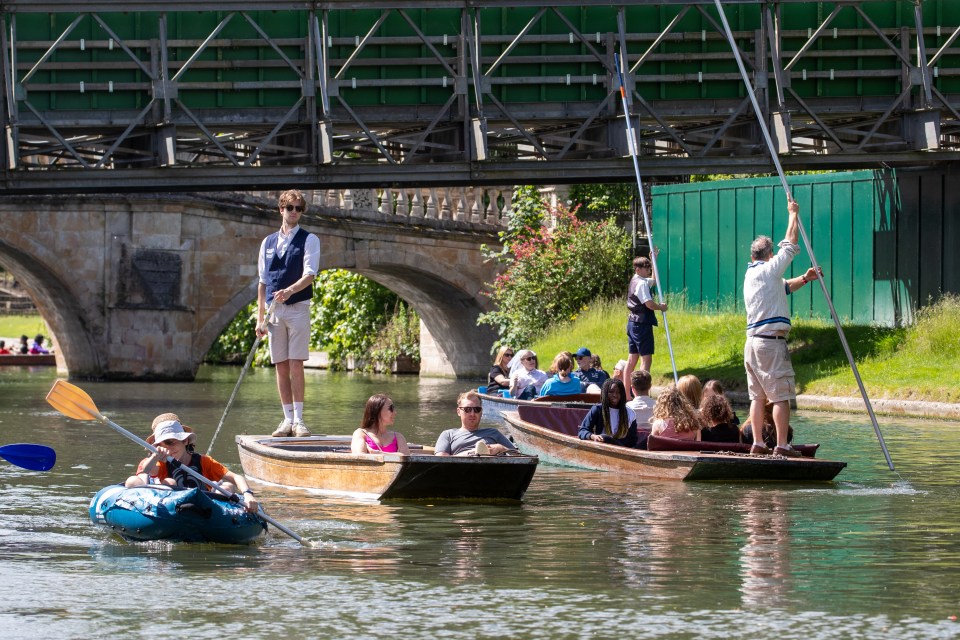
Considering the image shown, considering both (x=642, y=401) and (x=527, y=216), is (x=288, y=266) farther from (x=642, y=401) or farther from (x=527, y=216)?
(x=527, y=216)

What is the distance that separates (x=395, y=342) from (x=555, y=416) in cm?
2740

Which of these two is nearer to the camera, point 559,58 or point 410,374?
point 559,58

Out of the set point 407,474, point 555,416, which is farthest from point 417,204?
point 407,474

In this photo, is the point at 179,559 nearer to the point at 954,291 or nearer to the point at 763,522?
the point at 763,522

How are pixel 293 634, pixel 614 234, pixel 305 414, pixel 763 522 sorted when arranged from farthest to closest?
pixel 614 234 < pixel 305 414 < pixel 763 522 < pixel 293 634

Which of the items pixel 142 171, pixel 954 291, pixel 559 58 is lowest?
pixel 954 291

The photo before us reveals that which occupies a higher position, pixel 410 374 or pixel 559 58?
pixel 559 58

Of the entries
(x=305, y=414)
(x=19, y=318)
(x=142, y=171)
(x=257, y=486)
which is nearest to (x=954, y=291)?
(x=305, y=414)

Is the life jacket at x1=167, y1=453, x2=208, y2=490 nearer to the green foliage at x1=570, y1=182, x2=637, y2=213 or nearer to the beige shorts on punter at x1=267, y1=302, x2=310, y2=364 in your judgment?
the beige shorts on punter at x1=267, y1=302, x2=310, y2=364

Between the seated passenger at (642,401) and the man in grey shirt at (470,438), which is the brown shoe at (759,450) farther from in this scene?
the man in grey shirt at (470,438)

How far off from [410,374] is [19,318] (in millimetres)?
31668

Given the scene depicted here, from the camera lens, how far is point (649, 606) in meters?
7.17

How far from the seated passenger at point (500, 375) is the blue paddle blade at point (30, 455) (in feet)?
32.1

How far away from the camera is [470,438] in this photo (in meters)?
11.1
